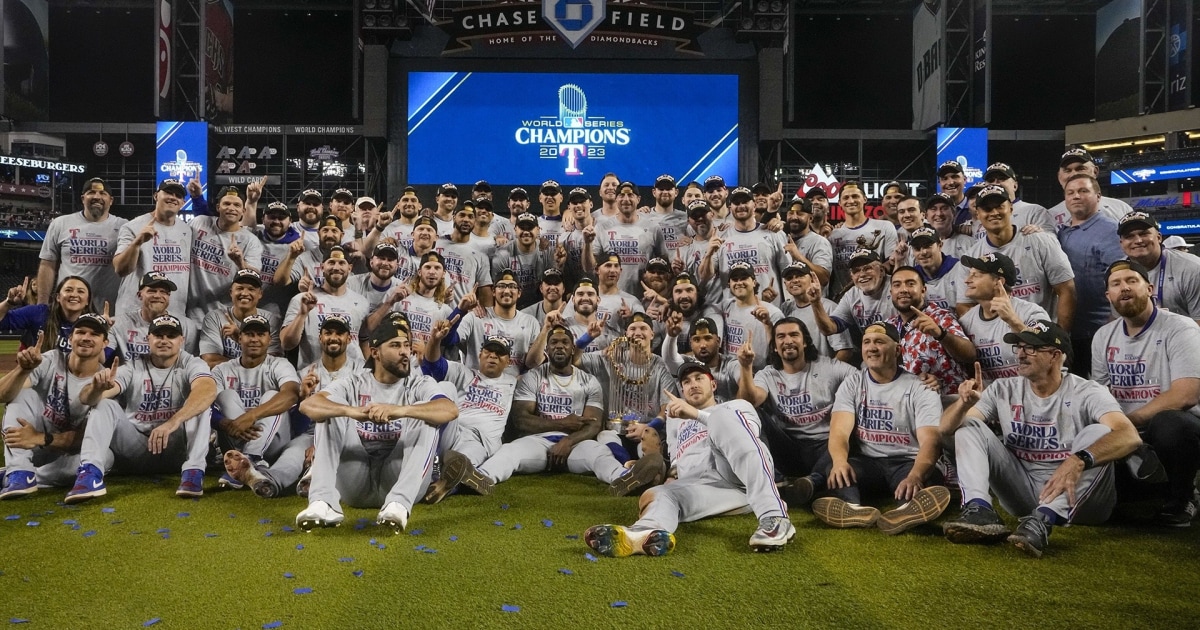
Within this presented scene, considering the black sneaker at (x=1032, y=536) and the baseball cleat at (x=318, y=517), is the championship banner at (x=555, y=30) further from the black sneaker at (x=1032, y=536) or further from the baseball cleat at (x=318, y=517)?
the black sneaker at (x=1032, y=536)

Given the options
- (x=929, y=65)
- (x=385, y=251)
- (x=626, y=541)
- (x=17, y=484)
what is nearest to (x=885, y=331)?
(x=626, y=541)

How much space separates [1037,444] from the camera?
5223mm

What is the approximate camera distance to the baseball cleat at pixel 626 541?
456 centimetres

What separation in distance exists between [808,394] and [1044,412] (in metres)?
1.75

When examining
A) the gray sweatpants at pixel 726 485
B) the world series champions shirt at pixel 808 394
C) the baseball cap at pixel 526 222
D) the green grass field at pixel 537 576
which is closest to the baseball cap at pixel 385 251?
the baseball cap at pixel 526 222

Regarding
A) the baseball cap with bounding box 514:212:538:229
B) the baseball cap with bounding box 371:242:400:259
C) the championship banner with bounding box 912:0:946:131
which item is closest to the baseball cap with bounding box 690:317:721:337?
the baseball cap with bounding box 514:212:538:229

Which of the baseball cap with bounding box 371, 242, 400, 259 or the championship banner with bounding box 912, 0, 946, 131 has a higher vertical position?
the championship banner with bounding box 912, 0, 946, 131

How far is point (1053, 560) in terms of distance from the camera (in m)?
4.50

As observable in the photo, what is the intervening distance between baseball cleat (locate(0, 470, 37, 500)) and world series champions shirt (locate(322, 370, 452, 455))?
7.47 feet

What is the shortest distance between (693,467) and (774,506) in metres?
0.99

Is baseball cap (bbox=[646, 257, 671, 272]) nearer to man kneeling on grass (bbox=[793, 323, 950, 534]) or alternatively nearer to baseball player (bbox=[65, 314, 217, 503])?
man kneeling on grass (bbox=[793, 323, 950, 534])

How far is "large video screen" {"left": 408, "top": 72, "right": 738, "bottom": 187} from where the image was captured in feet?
56.1

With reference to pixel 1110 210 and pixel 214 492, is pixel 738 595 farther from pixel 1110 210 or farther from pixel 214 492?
pixel 1110 210

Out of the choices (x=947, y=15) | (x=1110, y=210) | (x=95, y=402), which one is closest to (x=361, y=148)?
(x=947, y=15)
